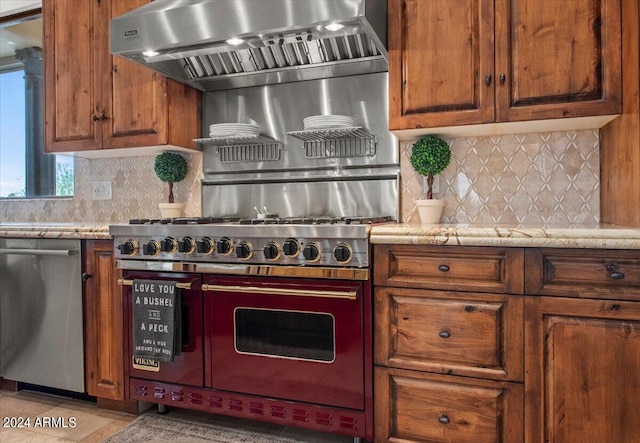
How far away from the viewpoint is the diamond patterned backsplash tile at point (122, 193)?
2.62 meters

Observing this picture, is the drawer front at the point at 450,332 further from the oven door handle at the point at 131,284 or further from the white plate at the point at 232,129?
the white plate at the point at 232,129

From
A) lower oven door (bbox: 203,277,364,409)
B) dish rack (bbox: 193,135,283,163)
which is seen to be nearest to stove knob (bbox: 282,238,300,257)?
lower oven door (bbox: 203,277,364,409)

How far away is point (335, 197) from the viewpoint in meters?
2.32

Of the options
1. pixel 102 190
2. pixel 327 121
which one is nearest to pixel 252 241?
pixel 327 121

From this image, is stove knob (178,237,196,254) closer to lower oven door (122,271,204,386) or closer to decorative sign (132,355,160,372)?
lower oven door (122,271,204,386)

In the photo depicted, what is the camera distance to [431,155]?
80.8 inches

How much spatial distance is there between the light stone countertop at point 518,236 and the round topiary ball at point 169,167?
4.75 ft

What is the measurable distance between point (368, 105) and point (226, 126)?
0.77 m

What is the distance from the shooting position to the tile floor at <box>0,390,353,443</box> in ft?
6.18

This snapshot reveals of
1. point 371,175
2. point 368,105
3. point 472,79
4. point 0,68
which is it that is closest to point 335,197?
point 371,175

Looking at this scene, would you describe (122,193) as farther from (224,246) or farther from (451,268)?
(451,268)

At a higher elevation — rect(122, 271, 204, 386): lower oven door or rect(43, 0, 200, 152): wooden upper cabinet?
rect(43, 0, 200, 152): wooden upper cabinet

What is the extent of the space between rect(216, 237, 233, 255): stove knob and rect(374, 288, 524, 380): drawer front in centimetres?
64

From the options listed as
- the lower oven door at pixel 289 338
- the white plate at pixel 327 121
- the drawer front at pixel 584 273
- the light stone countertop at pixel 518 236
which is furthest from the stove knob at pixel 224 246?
the drawer front at pixel 584 273
